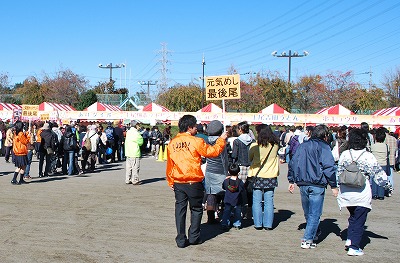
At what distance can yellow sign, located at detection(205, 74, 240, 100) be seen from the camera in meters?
11.2

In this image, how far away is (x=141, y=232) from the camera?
27.0 ft

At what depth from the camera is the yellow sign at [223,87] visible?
36.8 ft

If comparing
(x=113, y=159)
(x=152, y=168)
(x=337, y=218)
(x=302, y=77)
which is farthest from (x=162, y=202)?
(x=302, y=77)

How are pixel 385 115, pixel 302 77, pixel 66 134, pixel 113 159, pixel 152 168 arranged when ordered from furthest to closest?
pixel 302 77 → pixel 385 115 → pixel 113 159 → pixel 152 168 → pixel 66 134

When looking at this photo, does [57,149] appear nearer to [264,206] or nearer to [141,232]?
[141,232]

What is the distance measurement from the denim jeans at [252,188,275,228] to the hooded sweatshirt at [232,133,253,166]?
101cm

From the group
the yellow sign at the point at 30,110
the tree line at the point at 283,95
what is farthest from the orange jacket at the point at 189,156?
the tree line at the point at 283,95

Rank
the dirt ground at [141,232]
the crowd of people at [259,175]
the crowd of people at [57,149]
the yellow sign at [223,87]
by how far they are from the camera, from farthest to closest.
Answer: the crowd of people at [57,149] → the yellow sign at [223,87] → the crowd of people at [259,175] → the dirt ground at [141,232]

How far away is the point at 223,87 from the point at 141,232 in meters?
4.38

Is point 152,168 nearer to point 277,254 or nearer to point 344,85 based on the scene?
point 277,254

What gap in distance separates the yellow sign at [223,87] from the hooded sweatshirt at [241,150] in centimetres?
185

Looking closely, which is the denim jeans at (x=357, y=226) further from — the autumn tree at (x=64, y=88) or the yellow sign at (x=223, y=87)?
the autumn tree at (x=64, y=88)

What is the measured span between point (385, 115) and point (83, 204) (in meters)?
27.7

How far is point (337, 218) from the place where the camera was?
9867mm
